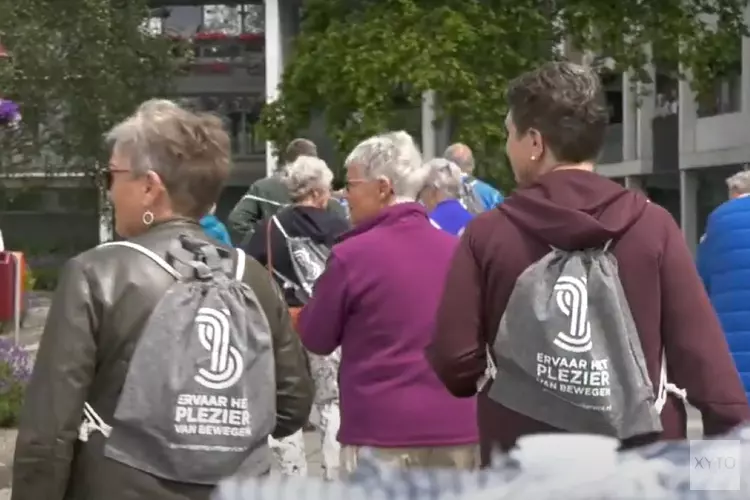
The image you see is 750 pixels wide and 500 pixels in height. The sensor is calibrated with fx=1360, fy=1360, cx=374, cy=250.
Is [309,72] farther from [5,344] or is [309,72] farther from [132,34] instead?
[132,34]

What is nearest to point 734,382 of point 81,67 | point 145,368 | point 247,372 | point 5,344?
point 247,372

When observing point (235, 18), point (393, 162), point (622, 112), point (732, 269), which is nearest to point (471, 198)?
point (393, 162)

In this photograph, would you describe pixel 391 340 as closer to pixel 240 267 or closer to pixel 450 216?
pixel 240 267

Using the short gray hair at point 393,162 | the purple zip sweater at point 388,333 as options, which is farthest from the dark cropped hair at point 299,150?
the purple zip sweater at point 388,333

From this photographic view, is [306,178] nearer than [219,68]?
Yes

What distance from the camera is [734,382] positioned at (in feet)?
9.53

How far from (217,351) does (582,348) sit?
30.6 inches

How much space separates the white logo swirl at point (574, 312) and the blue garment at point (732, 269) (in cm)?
156

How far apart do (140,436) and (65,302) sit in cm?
33

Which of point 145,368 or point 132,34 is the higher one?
point 132,34

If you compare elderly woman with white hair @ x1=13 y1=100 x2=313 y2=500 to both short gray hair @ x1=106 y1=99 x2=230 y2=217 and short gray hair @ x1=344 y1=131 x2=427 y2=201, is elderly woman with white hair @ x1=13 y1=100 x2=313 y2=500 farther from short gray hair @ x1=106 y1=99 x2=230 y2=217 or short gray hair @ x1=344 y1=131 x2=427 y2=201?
short gray hair @ x1=344 y1=131 x2=427 y2=201

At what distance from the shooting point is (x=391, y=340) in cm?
413

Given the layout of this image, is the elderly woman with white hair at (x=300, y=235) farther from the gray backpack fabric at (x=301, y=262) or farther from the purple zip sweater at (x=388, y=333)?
the purple zip sweater at (x=388, y=333)

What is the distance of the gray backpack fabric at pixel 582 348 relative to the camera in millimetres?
2859
